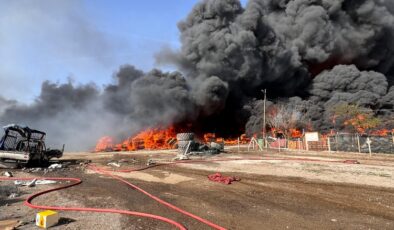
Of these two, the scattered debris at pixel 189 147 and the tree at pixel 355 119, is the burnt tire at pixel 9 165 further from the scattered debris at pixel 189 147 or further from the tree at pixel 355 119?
the tree at pixel 355 119

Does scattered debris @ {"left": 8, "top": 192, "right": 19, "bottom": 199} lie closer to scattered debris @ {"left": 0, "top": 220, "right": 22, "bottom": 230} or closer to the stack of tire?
scattered debris @ {"left": 0, "top": 220, "right": 22, "bottom": 230}

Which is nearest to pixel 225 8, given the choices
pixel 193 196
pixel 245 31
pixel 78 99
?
pixel 245 31

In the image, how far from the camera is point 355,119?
156 feet

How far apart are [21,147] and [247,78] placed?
1673 inches

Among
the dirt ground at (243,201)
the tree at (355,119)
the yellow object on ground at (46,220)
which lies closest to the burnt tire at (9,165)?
the dirt ground at (243,201)

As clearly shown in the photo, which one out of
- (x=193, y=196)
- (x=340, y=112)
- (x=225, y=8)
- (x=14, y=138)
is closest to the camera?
(x=193, y=196)

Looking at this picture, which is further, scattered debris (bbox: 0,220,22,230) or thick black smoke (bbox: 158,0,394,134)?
thick black smoke (bbox: 158,0,394,134)

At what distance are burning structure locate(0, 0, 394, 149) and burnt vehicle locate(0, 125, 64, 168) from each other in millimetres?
27534

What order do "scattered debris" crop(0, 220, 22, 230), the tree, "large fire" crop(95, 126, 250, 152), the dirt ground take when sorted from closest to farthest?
"scattered debris" crop(0, 220, 22, 230) < the dirt ground < the tree < "large fire" crop(95, 126, 250, 152)

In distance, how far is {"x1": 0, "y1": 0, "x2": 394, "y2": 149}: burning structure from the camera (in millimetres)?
50938

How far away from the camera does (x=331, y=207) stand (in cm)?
836

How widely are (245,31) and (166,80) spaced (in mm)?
15652

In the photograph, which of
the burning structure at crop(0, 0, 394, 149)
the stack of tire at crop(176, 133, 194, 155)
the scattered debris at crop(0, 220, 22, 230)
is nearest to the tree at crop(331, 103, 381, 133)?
the burning structure at crop(0, 0, 394, 149)

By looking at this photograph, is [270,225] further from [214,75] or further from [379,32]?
[379,32]
